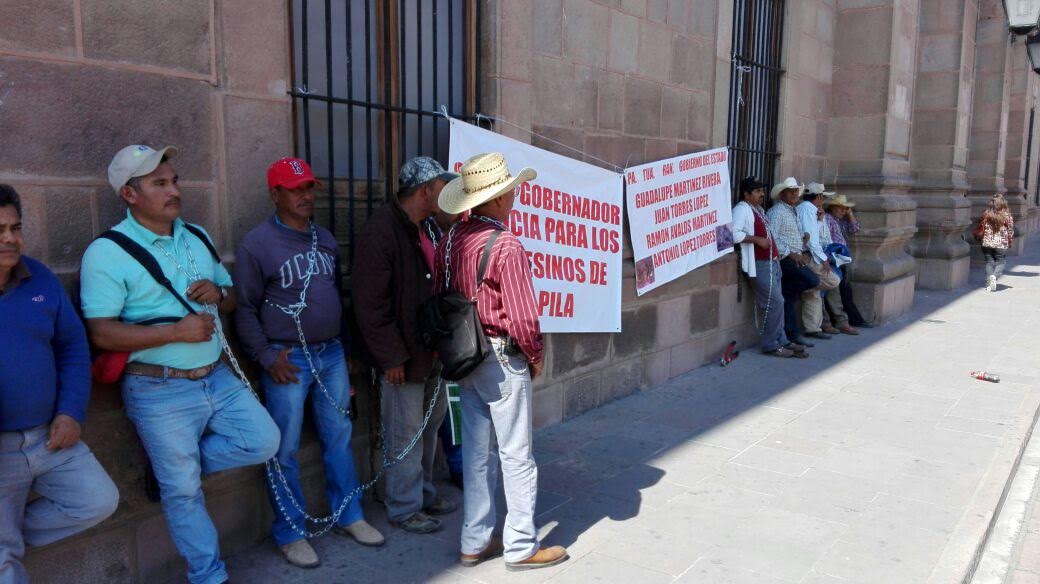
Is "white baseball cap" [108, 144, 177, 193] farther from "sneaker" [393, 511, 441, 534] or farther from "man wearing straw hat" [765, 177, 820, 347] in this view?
"man wearing straw hat" [765, 177, 820, 347]

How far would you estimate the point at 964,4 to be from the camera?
1281cm

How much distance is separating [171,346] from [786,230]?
696 cm

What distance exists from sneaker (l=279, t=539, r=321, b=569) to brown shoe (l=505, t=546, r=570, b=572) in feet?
2.88

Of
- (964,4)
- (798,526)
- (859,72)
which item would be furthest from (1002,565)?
(964,4)

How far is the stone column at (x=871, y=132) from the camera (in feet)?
32.7

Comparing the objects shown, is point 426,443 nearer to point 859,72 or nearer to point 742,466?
point 742,466

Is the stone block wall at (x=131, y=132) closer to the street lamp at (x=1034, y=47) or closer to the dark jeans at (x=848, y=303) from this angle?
the dark jeans at (x=848, y=303)

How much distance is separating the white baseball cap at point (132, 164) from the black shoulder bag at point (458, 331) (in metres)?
1.23

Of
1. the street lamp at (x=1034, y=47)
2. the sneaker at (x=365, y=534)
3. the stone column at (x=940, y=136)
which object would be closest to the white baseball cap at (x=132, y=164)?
the sneaker at (x=365, y=534)

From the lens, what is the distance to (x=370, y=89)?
14.6 ft

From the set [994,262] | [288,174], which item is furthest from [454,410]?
[994,262]

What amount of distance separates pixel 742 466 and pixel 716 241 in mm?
3091

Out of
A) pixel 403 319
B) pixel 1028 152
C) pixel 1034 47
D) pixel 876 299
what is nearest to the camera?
pixel 403 319

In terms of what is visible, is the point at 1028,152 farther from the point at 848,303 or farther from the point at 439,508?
the point at 439,508
